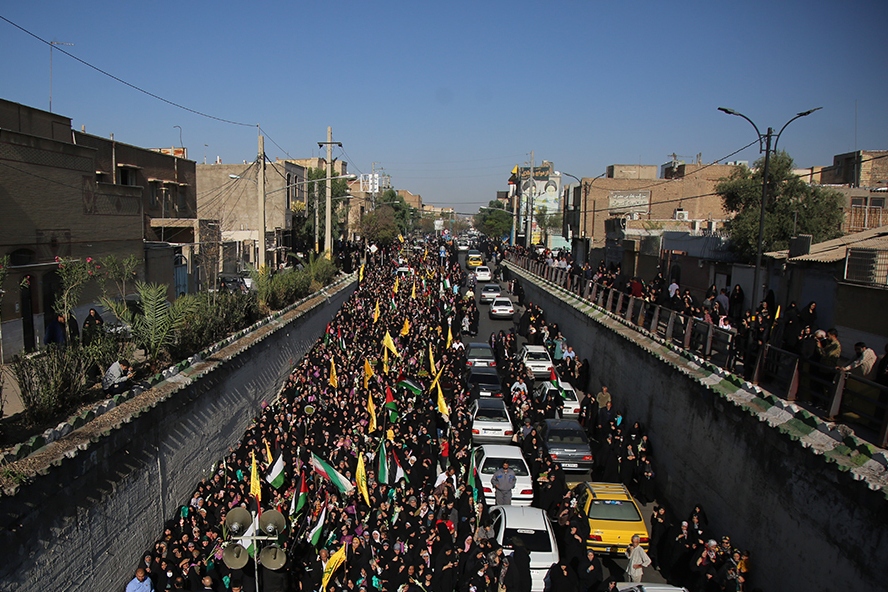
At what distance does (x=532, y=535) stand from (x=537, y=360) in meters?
12.5

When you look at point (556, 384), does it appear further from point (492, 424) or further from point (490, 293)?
point (490, 293)

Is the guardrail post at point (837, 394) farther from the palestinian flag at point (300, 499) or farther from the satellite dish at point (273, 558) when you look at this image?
the palestinian flag at point (300, 499)

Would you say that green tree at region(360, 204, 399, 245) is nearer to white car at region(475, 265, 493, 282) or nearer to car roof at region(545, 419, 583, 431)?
white car at region(475, 265, 493, 282)

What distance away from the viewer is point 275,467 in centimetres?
1247

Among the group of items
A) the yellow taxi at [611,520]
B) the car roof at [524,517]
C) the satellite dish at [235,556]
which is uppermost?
the satellite dish at [235,556]

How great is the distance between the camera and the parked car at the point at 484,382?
18.9 m

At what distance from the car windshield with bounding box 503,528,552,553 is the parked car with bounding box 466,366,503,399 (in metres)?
8.11

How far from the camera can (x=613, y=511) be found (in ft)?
37.9

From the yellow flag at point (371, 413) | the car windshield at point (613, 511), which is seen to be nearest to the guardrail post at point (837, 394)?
the car windshield at point (613, 511)

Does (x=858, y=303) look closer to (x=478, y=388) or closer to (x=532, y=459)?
(x=532, y=459)

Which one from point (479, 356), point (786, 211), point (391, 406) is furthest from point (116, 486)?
point (786, 211)

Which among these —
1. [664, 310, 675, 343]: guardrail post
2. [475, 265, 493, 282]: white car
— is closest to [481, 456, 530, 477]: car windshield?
[664, 310, 675, 343]: guardrail post

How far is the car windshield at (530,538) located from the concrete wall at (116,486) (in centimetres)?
530

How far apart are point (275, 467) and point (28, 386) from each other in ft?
14.5
